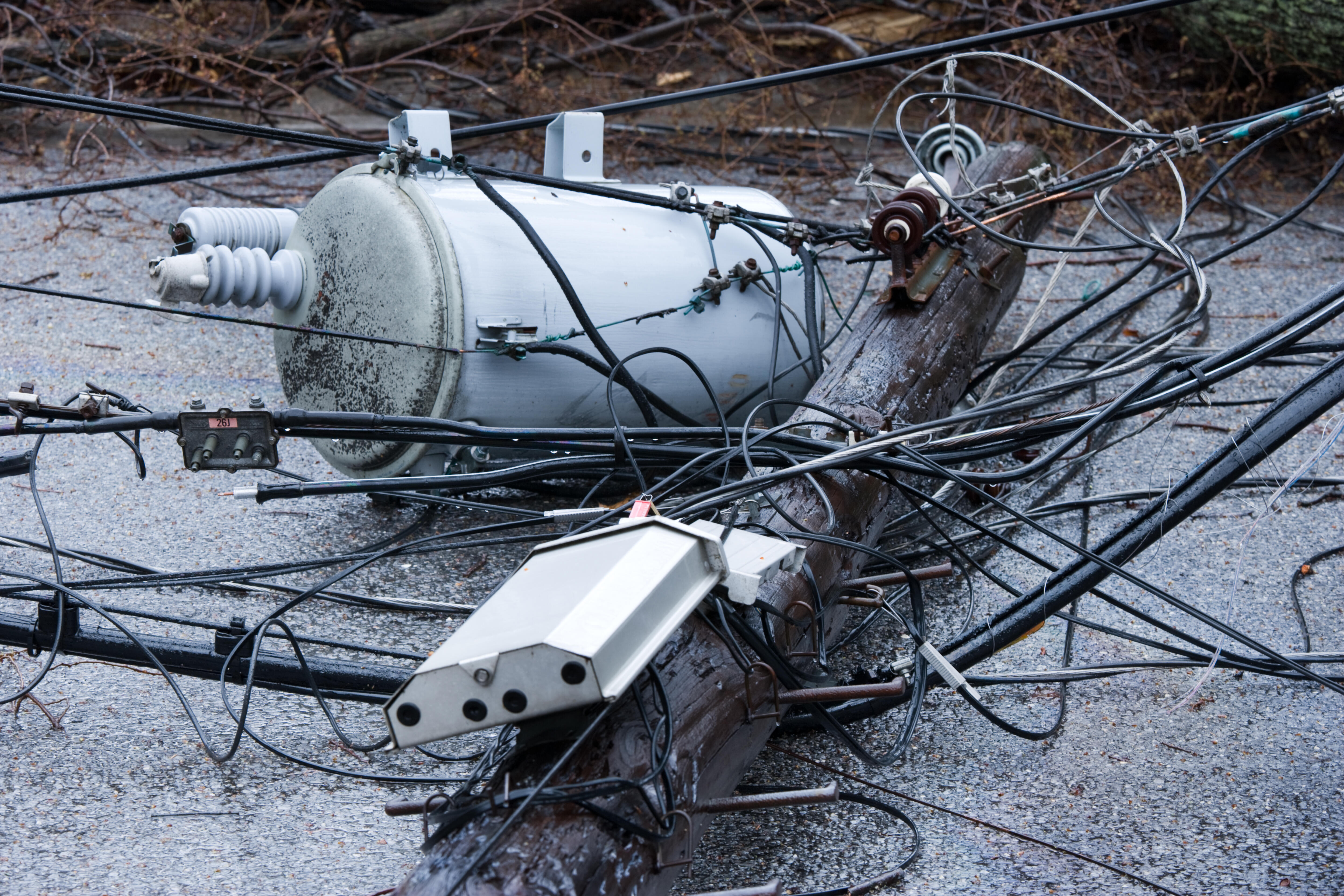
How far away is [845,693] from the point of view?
1680 millimetres

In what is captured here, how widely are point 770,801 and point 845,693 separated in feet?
0.73

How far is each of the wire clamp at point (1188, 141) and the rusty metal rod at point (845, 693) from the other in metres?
1.60

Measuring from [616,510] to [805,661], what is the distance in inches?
16.8

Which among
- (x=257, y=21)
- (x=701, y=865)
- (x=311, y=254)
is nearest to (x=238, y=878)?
(x=701, y=865)

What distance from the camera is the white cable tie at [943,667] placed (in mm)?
1852

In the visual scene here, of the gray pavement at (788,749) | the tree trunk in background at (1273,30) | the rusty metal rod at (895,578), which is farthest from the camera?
the tree trunk in background at (1273,30)

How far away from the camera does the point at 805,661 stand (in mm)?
1976

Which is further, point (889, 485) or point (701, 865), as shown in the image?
point (889, 485)

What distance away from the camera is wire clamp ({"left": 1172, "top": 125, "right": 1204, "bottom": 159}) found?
2615 millimetres

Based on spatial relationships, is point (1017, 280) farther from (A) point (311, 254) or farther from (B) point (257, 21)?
(B) point (257, 21)

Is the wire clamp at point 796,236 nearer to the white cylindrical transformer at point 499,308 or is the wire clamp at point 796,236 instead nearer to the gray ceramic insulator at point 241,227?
the white cylindrical transformer at point 499,308

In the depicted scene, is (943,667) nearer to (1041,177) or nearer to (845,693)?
(845,693)

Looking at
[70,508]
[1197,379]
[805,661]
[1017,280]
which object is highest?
[1197,379]

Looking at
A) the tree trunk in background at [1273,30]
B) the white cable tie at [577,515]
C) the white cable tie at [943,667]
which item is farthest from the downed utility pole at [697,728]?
the tree trunk in background at [1273,30]
